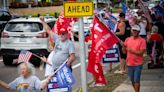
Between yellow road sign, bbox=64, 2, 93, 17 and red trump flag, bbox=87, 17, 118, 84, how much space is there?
4.44ft

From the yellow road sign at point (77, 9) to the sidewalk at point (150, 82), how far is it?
3.87 metres

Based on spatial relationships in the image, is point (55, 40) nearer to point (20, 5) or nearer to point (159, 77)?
point (159, 77)

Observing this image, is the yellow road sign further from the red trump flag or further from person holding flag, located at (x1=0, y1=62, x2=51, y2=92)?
person holding flag, located at (x1=0, y1=62, x2=51, y2=92)

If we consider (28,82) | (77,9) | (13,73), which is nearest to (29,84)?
(28,82)

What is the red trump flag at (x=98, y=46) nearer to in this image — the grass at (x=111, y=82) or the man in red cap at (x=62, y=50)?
the man in red cap at (x=62, y=50)

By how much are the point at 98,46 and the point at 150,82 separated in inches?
148

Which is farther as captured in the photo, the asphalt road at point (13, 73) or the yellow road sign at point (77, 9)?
the asphalt road at point (13, 73)

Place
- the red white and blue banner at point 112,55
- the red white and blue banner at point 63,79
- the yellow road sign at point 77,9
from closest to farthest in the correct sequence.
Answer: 1. the red white and blue banner at point 63,79
2. the yellow road sign at point 77,9
3. the red white and blue banner at point 112,55

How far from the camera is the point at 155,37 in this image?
1488 centimetres

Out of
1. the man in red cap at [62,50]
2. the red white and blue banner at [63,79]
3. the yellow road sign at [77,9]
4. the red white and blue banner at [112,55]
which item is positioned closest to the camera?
the red white and blue banner at [63,79]

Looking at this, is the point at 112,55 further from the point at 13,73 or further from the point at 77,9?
the point at 77,9

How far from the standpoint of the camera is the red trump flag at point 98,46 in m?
9.34

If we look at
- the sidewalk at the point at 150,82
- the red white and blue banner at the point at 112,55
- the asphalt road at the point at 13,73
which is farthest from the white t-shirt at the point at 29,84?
the red white and blue banner at the point at 112,55

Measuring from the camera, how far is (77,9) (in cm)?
818
